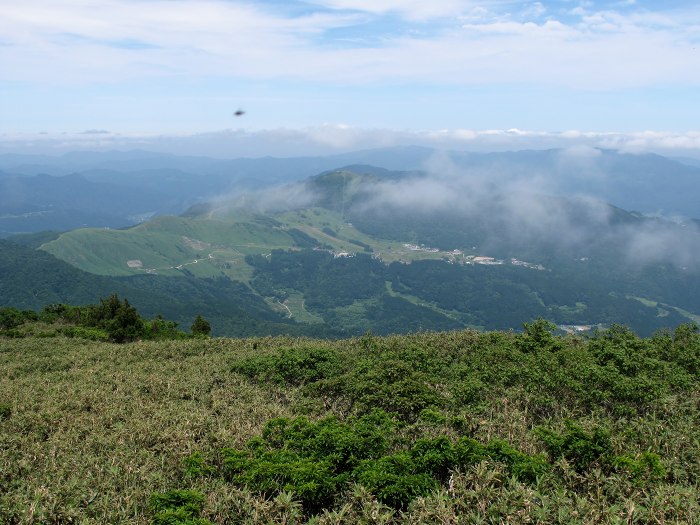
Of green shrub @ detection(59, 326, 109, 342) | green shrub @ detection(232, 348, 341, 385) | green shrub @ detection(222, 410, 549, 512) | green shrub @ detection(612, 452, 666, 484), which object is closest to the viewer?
green shrub @ detection(612, 452, 666, 484)

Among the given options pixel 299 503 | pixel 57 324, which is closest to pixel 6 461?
pixel 299 503

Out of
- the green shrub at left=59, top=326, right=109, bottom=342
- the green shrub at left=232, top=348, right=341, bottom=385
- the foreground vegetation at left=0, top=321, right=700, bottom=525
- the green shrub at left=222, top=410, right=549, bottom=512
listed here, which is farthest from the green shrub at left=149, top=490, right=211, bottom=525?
the green shrub at left=59, top=326, right=109, bottom=342

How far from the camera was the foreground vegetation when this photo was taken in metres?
13.2

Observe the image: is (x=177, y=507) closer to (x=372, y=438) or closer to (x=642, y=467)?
(x=372, y=438)

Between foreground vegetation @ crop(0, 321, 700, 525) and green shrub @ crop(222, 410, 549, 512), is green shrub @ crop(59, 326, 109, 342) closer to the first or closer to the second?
foreground vegetation @ crop(0, 321, 700, 525)

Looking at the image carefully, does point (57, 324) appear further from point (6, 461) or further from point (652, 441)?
point (652, 441)

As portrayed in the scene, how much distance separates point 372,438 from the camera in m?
16.4

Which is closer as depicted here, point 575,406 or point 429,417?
point 429,417

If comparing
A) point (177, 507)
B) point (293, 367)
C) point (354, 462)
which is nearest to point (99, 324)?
point (293, 367)

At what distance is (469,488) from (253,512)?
6.36m

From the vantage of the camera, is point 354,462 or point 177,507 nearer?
point 177,507

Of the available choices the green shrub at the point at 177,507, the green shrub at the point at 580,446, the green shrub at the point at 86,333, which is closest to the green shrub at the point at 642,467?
the green shrub at the point at 580,446

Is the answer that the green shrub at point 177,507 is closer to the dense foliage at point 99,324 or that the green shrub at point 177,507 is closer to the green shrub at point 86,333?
the green shrub at point 86,333

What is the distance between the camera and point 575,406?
21547mm
